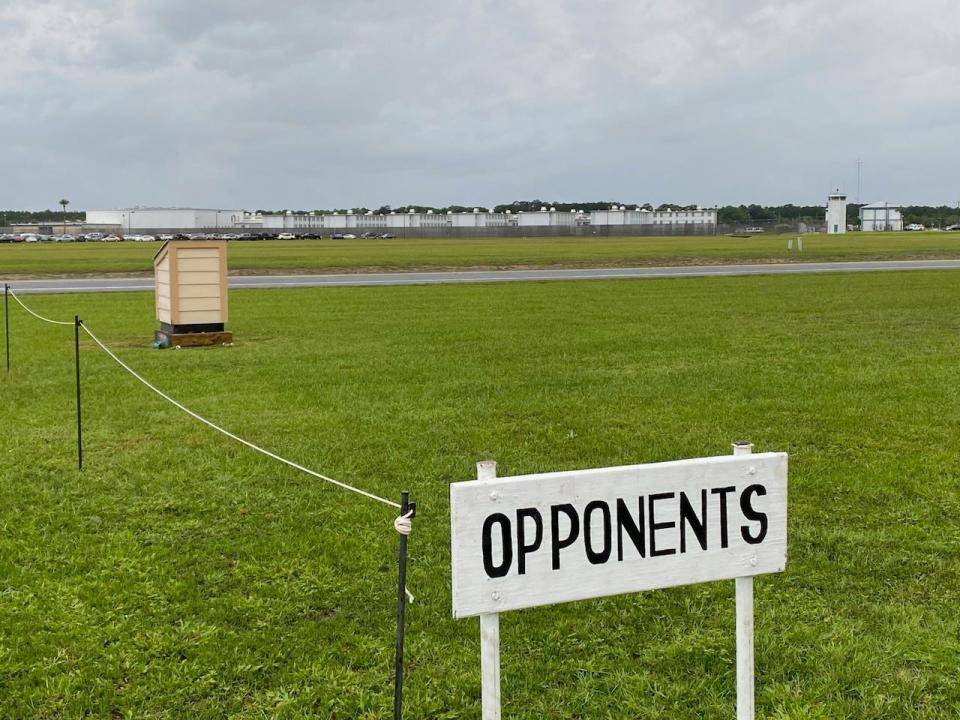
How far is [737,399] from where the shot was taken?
11.1 m

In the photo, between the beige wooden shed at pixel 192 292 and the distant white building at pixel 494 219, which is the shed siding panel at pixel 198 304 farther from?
the distant white building at pixel 494 219

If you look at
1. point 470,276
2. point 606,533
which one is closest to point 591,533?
point 606,533

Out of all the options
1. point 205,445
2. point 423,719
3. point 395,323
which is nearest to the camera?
point 423,719

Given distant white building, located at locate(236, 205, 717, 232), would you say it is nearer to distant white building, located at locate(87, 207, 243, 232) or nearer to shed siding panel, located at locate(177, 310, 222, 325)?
distant white building, located at locate(87, 207, 243, 232)

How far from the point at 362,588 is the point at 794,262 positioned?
138 ft

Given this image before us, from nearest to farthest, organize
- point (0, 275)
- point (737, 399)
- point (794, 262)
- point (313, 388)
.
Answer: point (737, 399)
point (313, 388)
point (0, 275)
point (794, 262)

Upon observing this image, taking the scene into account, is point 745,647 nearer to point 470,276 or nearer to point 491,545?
point 491,545

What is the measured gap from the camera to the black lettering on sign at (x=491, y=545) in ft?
9.74

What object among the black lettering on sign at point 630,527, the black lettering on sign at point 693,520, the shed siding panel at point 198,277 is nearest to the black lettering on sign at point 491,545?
the black lettering on sign at point 630,527

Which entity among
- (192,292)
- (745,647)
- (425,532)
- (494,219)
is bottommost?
(425,532)

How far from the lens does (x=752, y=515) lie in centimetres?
330

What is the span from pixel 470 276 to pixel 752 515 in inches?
Answer: 1330

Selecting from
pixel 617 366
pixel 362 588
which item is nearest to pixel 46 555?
pixel 362 588

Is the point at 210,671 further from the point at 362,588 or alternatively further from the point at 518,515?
the point at 518,515
